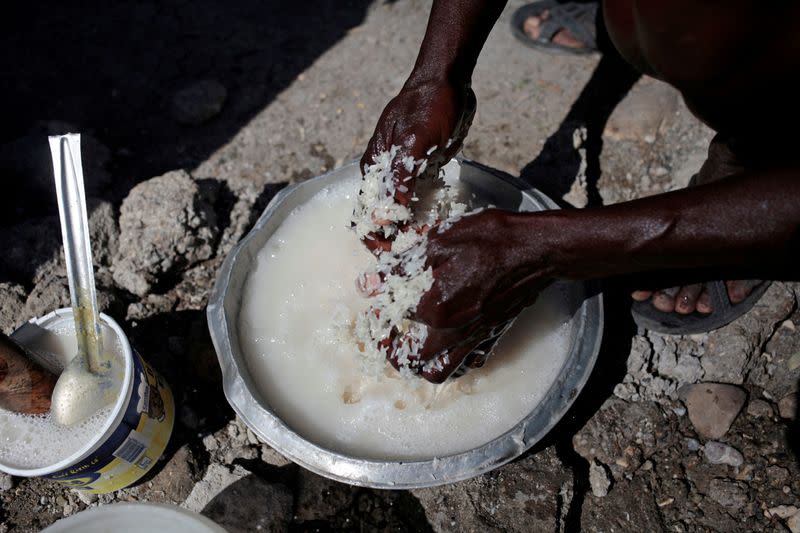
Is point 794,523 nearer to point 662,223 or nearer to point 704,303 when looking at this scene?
point 704,303

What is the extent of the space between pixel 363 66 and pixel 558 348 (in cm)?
223

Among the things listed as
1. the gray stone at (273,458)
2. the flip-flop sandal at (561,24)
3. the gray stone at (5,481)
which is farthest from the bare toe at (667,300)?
the gray stone at (5,481)

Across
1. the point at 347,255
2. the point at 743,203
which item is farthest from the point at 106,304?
the point at 743,203

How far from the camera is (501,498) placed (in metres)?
2.10

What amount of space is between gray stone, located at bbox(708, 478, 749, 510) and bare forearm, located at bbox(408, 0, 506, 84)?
64.9 inches

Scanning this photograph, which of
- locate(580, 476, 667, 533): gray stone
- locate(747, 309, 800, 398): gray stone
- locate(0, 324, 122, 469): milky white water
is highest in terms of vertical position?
locate(747, 309, 800, 398): gray stone

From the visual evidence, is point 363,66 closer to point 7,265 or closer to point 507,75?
point 507,75

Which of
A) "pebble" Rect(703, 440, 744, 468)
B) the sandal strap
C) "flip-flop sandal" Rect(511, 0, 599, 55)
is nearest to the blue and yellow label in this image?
"pebble" Rect(703, 440, 744, 468)

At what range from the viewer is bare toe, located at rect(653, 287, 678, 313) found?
7.88 ft

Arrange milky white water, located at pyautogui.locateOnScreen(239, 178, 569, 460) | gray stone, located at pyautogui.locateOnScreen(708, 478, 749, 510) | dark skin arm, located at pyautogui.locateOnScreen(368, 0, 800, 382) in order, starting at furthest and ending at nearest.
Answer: gray stone, located at pyautogui.locateOnScreen(708, 478, 749, 510), milky white water, located at pyautogui.locateOnScreen(239, 178, 569, 460), dark skin arm, located at pyautogui.locateOnScreen(368, 0, 800, 382)

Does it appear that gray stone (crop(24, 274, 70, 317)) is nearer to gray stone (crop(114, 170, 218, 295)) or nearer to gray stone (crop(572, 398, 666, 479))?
gray stone (crop(114, 170, 218, 295))

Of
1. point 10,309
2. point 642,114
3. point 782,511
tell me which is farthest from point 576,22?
point 10,309

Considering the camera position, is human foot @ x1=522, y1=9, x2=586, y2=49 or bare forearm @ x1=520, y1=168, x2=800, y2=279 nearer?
bare forearm @ x1=520, y1=168, x2=800, y2=279

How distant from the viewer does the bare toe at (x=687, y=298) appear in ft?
7.82
